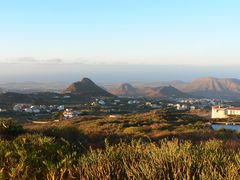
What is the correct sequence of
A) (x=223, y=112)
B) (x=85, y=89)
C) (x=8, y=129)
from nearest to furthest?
(x=8, y=129) < (x=223, y=112) < (x=85, y=89)

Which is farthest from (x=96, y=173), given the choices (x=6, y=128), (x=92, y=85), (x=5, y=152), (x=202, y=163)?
(x=92, y=85)

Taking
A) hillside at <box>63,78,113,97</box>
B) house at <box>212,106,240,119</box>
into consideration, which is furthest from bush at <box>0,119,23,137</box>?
hillside at <box>63,78,113,97</box>

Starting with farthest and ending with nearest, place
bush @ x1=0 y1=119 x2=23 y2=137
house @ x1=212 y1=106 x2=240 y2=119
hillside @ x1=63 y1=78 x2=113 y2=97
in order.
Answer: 1. hillside @ x1=63 y1=78 x2=113 y2=97
2. house @ x1=212 y1=106 x2=240 y2=119
3. bush @ x1=0 y1=119 x2=23 y2=137

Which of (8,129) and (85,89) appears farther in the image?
(85,89)

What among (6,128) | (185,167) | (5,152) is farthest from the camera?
(6,128)

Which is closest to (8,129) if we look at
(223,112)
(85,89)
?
(223,112)

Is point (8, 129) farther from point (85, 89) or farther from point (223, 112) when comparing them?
point (85, 89)

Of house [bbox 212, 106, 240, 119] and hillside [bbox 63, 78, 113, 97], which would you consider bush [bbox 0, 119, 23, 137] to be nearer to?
house [bbox 212, 106, 240, 119]

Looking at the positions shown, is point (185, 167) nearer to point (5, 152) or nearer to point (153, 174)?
point (153, 174)

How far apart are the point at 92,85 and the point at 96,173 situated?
589 ft

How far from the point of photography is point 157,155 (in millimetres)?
7926

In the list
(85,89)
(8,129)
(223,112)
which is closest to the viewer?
(8,129)

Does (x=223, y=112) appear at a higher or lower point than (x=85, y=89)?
higher

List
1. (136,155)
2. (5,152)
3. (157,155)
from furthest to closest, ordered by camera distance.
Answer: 1. (5,152)
2. (136,155)
3. (157,155)
